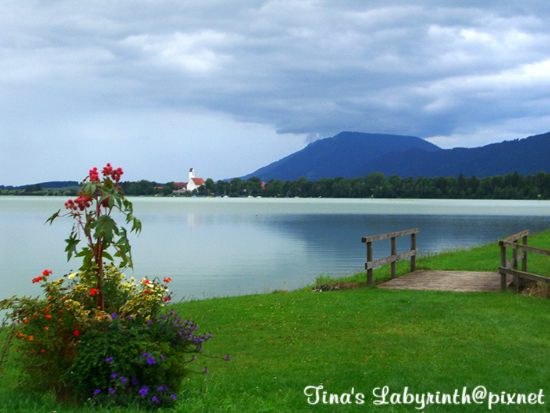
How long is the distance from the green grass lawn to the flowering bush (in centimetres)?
32

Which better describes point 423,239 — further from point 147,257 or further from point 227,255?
point 147,257

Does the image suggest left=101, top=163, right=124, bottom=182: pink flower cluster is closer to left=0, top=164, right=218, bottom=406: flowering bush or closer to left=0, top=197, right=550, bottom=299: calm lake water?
left=0, top=164, right=218, bottom=406: flowering bush

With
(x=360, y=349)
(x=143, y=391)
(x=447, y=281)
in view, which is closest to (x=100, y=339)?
(x=143, y=391)

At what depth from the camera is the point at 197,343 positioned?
797 centimetres

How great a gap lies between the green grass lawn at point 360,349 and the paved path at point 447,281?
1.28m

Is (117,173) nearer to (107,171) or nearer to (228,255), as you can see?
(107,171)

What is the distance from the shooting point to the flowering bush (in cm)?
732

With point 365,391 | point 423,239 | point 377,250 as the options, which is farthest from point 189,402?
point 423,239

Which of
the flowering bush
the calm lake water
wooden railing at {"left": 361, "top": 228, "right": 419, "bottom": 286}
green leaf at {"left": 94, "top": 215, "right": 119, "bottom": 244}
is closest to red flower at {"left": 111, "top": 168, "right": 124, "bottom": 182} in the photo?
the flowering bush

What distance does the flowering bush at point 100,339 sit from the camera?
7316 mm

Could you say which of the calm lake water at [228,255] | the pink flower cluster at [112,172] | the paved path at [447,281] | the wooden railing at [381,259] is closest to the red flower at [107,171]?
the pink flower cluster at [112,172]

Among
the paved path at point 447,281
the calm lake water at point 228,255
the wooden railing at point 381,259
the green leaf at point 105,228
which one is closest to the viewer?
the green leaf at point 105,228

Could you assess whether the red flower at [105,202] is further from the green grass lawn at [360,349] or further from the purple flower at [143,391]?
the green grass lawn at [360,349]

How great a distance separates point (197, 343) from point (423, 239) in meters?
50.9
